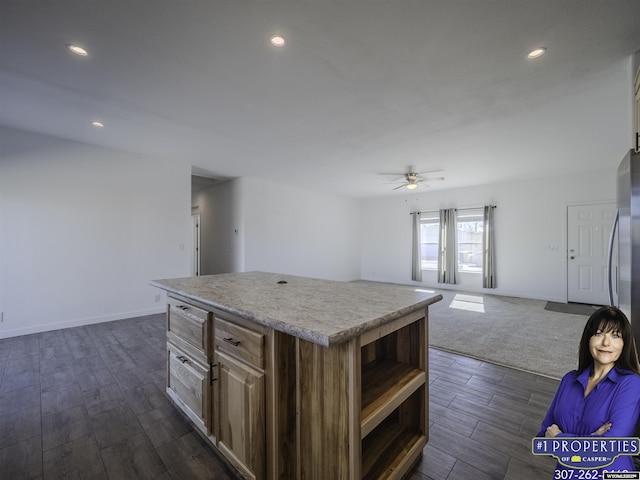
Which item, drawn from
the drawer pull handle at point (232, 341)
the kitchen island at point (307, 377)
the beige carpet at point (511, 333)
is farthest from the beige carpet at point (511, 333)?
the drawer pull handle at point (232, 341)

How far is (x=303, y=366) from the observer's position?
1.16 metres

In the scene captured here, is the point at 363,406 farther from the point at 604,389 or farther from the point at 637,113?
the point at 637,113

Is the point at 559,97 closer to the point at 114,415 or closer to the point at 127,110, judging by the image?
the point at 127,110

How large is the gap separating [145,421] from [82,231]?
11.0 ft

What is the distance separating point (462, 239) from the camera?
681cm

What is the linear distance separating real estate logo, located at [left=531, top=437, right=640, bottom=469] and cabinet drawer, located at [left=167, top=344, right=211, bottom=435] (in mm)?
1523

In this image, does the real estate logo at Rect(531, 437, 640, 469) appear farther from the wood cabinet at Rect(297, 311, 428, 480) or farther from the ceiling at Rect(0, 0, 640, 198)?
the ceiling at Rect(0, 0, 640, 198)

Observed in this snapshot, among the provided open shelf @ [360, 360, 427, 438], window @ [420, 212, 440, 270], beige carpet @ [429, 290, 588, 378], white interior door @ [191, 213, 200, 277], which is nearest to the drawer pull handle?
open shelf @ [360, 360, 427, 438]

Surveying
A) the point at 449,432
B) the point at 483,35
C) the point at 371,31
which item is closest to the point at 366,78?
the point at 371,31

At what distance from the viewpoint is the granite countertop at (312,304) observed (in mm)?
994

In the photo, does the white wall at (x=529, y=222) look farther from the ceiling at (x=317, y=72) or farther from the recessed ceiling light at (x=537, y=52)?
the recessed ceiling light at (x=537, y=52)

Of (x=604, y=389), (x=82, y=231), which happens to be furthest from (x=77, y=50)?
(x=604, y=389)

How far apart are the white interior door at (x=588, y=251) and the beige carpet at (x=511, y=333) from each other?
0.73 meters

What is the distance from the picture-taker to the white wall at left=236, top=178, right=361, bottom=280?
5.97m
